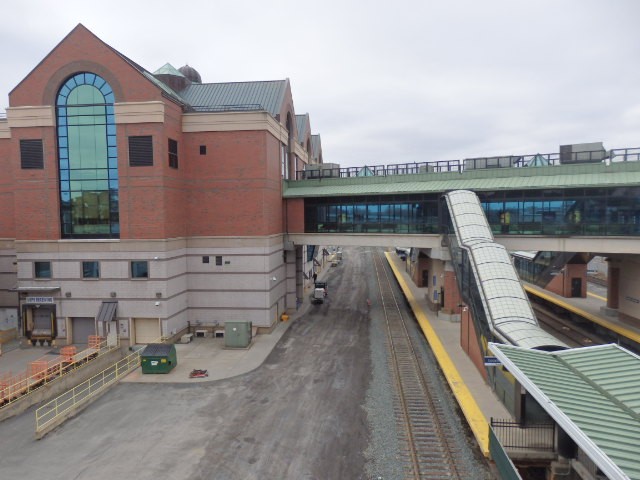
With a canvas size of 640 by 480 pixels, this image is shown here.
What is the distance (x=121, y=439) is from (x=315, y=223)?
2395 cm

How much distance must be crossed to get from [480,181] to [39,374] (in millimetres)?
32607

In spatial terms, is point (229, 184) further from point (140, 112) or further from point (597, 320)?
point (597, 320)

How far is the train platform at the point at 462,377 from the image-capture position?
1636 cm

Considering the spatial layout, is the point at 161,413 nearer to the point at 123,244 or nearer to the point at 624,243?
the point at 123,244

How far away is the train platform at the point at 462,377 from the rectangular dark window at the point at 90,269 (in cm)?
2315

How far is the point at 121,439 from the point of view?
1614 centimetres

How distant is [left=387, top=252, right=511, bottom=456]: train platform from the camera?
16.4 meters

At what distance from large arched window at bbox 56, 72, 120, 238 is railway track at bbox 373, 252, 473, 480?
20857 mm

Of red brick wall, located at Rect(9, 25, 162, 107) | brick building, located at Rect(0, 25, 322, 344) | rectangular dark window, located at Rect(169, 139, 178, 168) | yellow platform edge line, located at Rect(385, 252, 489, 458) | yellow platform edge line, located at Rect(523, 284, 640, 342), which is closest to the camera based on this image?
yellow platform edge line, located at Rect(385, 252, 489, 458)

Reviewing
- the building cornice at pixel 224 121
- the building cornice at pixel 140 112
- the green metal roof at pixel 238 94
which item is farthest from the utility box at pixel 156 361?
the green metal roof at pixel 238 94

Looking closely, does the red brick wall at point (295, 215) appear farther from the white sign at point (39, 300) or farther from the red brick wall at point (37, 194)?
the white sign at point (39, 300)

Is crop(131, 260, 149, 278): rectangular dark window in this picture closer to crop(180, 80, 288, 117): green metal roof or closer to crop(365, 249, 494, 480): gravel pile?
crop(180, 80, 288, 117): green metal roof

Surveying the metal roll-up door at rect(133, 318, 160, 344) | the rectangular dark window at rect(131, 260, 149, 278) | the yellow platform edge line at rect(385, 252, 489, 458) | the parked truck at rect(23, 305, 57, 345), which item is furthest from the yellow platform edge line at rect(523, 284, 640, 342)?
the parked truck at rect(23, 305, 57, 345)

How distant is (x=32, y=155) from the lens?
93.0ft
